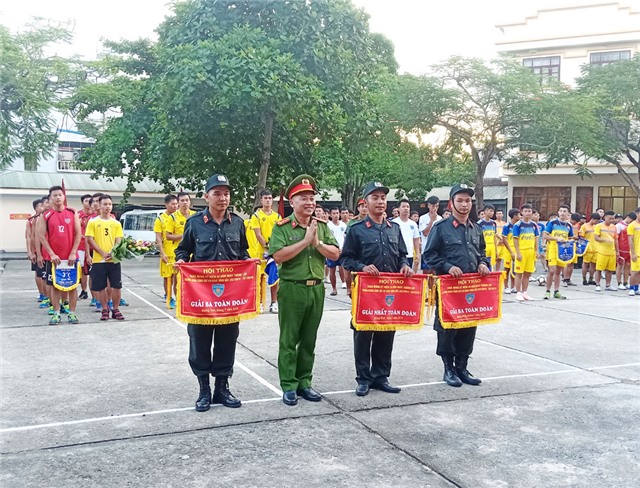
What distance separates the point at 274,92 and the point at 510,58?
36.6 ft

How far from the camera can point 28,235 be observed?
11.3 metres

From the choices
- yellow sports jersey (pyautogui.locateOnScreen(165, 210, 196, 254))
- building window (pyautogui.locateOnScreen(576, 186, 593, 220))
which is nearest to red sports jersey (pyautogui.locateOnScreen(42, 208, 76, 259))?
yellow sports jersey (pyautogui.locateOnScreen(165, 210, 196, 254))

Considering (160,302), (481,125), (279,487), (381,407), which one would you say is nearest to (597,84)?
(481,125)

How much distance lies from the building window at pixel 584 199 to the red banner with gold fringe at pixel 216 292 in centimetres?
2696

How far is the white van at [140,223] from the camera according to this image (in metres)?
26.9

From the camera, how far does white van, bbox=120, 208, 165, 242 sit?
26872 mm

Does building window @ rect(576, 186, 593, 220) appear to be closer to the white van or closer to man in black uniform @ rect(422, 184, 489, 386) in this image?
the white van

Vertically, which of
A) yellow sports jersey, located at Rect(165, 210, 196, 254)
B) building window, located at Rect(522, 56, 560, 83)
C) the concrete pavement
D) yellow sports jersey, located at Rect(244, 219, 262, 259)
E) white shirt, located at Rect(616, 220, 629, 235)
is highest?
building window, located at Rect(522, 56, 560, 83)

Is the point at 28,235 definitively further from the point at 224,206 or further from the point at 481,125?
the point at 481,125

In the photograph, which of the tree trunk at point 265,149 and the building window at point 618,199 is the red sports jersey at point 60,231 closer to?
the tree trunk at point 265,149

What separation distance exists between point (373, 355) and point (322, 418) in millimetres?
1038

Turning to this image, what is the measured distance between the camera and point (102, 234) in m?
9.12

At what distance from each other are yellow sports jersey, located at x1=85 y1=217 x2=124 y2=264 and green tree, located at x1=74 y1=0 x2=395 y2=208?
4446mm

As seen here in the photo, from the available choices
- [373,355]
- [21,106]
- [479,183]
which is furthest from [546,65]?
[373,355]
